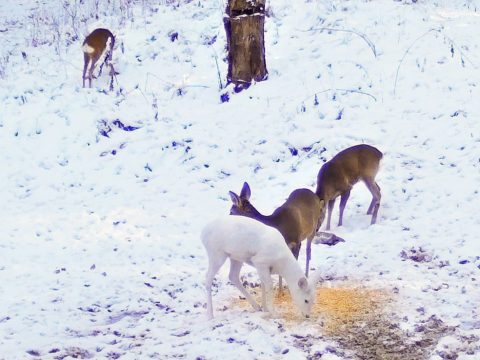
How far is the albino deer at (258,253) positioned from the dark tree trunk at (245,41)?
21.2 feet

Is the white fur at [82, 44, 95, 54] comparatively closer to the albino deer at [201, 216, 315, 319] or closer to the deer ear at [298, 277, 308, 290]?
the albino deer at [201, 216, 315, 319]

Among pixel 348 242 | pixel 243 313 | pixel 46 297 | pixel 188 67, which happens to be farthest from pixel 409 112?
pixel 46 297

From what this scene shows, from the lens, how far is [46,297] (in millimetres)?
8461

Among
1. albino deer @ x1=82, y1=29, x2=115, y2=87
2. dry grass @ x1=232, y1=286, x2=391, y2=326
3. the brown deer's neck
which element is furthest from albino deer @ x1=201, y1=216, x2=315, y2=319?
albino deer @ x1=82, y1=29, x2=115, y2=87

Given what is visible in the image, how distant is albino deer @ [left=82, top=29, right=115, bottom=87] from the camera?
1459cm

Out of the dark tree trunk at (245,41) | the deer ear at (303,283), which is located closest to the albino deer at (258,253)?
the deer ear at (303,283)

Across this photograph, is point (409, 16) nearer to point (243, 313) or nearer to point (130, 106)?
point (130, 106)

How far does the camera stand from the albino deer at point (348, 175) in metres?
10.1

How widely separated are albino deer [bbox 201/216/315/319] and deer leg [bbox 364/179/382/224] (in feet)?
8.81

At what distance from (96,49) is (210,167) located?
4243mm

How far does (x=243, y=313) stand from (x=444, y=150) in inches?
190

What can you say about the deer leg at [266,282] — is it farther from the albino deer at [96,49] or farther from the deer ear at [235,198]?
the albino deer at [96,49]

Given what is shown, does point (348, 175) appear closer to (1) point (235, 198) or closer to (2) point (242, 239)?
(1) point (235, 198)

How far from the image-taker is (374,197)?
33.7 feet
